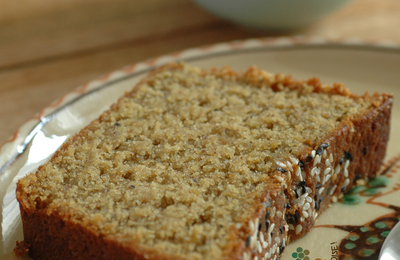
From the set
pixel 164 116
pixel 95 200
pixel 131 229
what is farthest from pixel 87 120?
pixel 131 229

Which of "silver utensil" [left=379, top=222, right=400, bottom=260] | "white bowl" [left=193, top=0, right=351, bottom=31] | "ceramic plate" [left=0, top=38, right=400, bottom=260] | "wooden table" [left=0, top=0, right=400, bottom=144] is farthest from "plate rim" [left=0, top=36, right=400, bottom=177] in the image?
"silver utensil" [left=379, top=222, right=400, bottom=260]

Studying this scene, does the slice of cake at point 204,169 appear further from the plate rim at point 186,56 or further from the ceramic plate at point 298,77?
the plate rim at point 186,56

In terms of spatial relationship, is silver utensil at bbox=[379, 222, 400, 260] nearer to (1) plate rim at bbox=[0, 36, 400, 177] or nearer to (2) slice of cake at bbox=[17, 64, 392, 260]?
(2) slice of cake at bbox=[17, 64, 392, 260]

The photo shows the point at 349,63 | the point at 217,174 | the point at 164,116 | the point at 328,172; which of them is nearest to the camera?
the point at 217,174

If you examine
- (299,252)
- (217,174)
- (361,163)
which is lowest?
(299,252)

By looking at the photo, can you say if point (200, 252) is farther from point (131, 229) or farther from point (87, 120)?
point (87, 120)

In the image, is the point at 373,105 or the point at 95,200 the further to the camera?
the point at 373,105

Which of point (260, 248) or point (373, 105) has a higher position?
point (373, 105)
